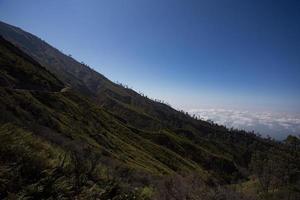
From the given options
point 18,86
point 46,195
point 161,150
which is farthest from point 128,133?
point 46,195

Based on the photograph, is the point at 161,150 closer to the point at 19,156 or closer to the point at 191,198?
the point at 191,198

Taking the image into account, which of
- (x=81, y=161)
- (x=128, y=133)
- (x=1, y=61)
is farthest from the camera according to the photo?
(x=128, y=133)

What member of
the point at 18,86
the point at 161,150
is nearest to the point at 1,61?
the point at 18,86

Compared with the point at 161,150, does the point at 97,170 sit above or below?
above

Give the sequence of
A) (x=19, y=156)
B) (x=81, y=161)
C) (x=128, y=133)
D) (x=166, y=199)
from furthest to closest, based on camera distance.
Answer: (x=128, y=133), (x=166, y=199), (x=81, y=161), (x=19, y=156)

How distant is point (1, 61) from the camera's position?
4569 inches

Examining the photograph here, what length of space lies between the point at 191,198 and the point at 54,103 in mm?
90317

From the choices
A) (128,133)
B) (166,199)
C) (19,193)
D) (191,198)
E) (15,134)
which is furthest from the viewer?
(128,133)

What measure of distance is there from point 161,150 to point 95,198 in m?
125

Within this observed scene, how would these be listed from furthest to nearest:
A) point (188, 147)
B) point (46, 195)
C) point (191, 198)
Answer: point (188, 147) < point (191, 198) < point (46, 195)

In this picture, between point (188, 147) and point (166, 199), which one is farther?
point (188, 147)

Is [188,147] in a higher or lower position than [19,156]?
lower

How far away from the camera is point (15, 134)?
14.1 meters

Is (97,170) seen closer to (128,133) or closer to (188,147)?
(128,133)
